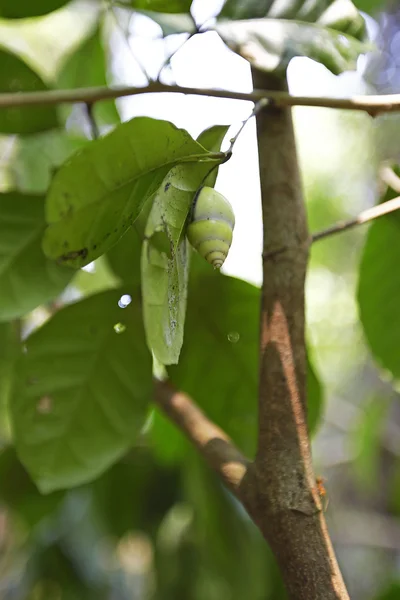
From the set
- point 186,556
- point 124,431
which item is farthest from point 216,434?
point 186,556

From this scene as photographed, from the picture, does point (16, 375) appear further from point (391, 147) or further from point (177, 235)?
point (391, 147)

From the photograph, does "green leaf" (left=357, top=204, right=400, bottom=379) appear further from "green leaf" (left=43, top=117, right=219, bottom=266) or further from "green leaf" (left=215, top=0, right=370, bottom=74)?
"green leaf" (left=43, top=117, right=219, bottom=266)

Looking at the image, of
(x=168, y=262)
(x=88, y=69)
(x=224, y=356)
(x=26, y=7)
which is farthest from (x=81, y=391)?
(x=88, y=69)

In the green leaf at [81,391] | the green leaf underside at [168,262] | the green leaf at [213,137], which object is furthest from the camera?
the green leaf at [81,391]

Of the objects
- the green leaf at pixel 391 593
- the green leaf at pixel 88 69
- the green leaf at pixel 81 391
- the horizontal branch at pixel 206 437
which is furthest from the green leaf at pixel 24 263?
the green leaf at pixel 391 593

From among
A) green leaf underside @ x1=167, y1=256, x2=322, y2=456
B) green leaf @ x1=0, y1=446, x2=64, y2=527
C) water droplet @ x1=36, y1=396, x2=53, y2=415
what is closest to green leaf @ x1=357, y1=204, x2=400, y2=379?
green leaf underside @ x1=167, y1=256, x2=322, y2=456

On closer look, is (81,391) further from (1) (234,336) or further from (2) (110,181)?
(2) (110,181)

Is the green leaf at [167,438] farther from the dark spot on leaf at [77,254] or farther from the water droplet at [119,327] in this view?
the dark spot on leaf at [77,254]
